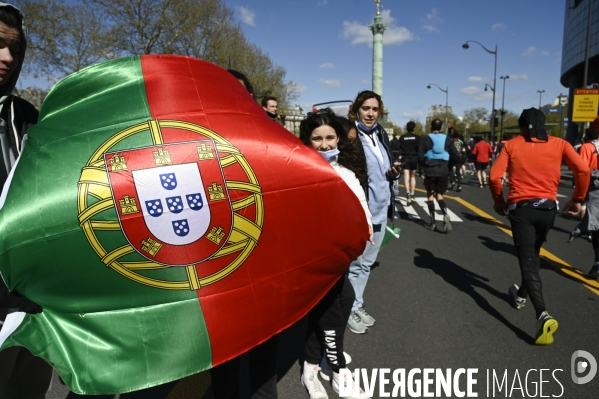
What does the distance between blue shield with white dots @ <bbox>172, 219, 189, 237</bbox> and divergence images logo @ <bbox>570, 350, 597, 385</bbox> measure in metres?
2.83

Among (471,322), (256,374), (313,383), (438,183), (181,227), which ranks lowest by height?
(471,322)

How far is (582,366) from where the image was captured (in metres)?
2.89

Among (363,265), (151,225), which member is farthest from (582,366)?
(151,225)

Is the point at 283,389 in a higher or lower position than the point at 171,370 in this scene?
lower

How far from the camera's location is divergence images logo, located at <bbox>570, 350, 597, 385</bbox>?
275 cm

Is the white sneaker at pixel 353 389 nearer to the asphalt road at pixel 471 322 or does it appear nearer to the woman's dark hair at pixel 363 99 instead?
the asphalt road at pixel 471 322

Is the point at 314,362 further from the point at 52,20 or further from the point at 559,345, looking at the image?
the point at 52,20

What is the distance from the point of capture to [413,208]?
9.54 meters

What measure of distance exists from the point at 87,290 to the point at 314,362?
163cm

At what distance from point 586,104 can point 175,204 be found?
19969 millimetres

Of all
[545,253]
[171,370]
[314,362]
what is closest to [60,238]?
[171,370]

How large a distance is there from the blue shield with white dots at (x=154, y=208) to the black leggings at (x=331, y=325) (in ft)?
4.12

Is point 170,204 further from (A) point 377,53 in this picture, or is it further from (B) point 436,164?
(A) point 377,53

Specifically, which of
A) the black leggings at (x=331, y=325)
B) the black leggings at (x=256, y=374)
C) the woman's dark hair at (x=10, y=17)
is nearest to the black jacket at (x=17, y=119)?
the woman's dark hair at (x=10, y=17)
